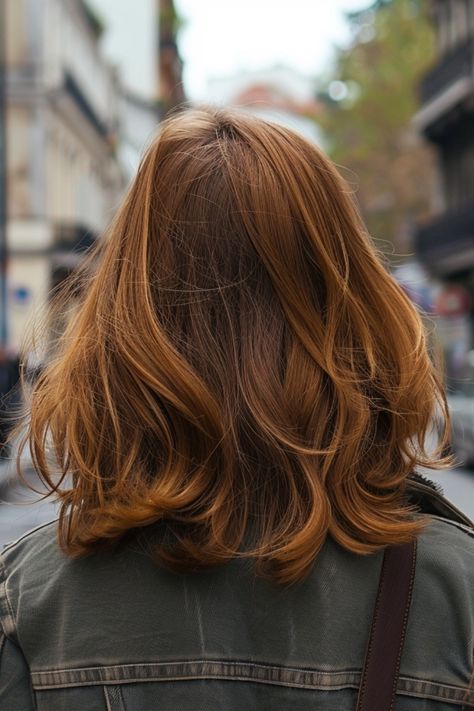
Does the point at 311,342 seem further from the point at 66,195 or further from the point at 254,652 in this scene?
the point at 66,195

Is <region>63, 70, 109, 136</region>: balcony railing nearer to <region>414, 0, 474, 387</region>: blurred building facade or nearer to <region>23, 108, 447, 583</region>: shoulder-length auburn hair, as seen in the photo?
<region>414, 0, 474, 387</region>: blurred building facade

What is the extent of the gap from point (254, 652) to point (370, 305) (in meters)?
0.46

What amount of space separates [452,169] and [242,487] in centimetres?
3737

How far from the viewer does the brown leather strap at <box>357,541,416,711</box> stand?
56.9 inches

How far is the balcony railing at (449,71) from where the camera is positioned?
1331 inches

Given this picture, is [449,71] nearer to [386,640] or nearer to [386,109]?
[386,109]

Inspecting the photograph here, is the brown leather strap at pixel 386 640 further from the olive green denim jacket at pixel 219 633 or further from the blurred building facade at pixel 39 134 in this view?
the blurred building facade at pixel 39 134

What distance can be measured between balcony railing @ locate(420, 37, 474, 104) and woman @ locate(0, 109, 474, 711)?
33081 millimetres

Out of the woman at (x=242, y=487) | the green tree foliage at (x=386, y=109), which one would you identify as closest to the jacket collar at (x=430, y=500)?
the woman at (x=242, y=487)

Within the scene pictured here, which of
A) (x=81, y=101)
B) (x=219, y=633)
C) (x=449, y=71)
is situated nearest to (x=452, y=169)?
(x=449, y=71)

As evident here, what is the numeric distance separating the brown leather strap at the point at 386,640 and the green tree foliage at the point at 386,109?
154ft

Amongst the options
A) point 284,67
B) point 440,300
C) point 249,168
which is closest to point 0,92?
point 440,300

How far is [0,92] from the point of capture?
2634 cm

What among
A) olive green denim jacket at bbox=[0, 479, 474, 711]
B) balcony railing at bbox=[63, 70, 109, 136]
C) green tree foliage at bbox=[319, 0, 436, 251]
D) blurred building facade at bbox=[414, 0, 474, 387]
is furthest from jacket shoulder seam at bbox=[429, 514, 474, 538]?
green tree foliage at bbox=[319, 0, 436, 251]
